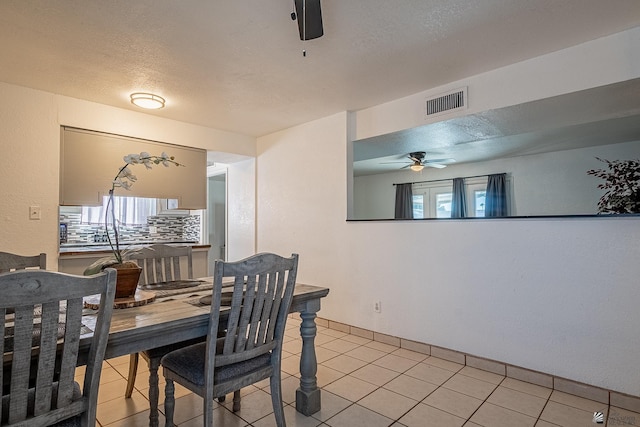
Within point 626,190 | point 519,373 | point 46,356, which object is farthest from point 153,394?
point 626,190

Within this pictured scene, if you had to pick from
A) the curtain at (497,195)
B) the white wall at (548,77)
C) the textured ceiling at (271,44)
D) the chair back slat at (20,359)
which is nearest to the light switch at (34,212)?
the textured ceiling at (271,44)

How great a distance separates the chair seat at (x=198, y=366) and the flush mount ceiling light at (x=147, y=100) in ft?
7.66

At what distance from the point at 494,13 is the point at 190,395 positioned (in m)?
2.93

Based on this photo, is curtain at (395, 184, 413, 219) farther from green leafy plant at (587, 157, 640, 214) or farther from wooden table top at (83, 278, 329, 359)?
wooden table top at (83, 278, 329, 359)

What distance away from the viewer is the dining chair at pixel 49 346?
37.1 inches

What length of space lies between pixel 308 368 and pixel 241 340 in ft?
2.02

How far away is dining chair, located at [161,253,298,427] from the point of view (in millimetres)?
1427

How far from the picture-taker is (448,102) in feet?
9.34

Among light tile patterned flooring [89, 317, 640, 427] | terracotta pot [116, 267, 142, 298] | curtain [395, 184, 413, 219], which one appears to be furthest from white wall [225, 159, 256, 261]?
curtain [395, 184, 413, 219]

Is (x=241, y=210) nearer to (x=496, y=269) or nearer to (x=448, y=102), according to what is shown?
(x=448, y=102)

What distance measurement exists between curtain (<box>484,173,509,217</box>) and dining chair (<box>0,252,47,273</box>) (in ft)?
19.6

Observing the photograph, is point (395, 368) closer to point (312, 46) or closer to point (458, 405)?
point (458, 405)

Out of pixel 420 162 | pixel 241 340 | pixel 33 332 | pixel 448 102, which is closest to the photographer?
pixel 33 332

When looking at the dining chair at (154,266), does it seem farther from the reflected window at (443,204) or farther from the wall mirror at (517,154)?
the reflected window at (443,204)
